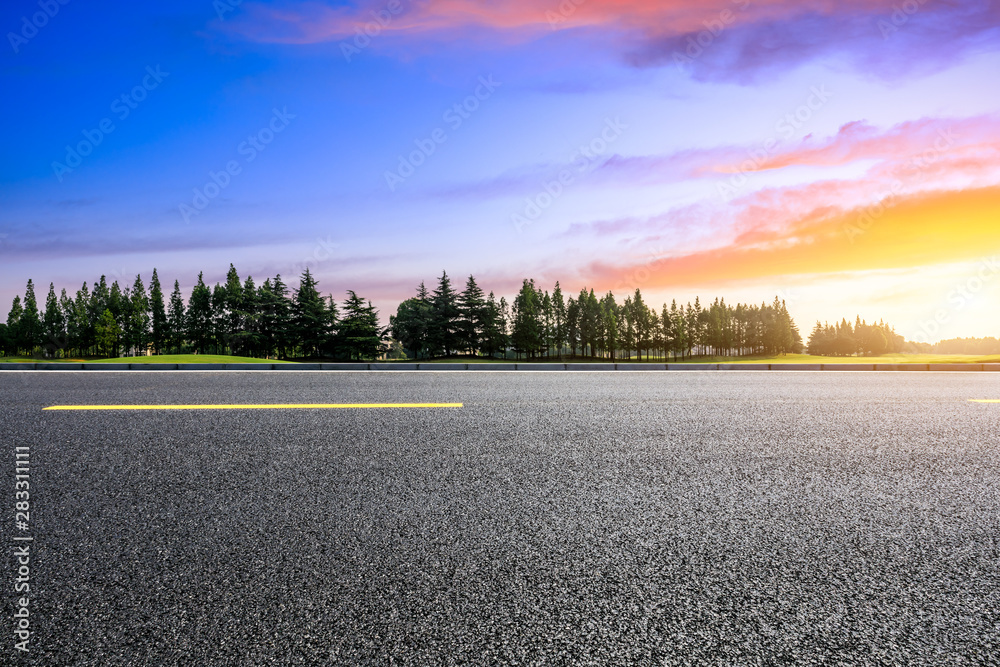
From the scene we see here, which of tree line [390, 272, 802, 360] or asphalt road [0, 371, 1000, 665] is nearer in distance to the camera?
asphalt road [0, 371, 1000, 665]

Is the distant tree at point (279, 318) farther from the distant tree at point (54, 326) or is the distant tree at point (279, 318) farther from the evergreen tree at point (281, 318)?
the distant tree at point (54, 326)

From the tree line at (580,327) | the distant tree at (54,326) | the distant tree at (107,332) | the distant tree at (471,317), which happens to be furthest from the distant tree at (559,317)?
the distant tree at (54,326)

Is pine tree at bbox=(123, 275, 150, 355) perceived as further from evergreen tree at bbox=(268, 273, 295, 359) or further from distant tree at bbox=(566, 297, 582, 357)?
distant tree at bbox=(566, 297, 582, 357)

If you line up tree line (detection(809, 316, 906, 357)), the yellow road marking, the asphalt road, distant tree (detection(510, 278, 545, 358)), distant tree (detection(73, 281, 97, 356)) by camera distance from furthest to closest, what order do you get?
1. tree line (detection(809, 316, 906, 357))
2. distant tree (detection(73, 281, 97, 356))
3. distant tree (detection(510, 278, 545, 358))
4. the yellow road marking
5. the asphalt road

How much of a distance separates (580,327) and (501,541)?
3791 inches

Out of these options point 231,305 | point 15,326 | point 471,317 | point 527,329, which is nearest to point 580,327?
point 527,329

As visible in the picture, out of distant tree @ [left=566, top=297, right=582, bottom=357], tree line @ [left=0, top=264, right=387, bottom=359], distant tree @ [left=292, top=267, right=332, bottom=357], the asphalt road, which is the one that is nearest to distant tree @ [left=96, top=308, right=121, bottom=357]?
tree line @ [left=0, top=264, right=387, bottom=359]

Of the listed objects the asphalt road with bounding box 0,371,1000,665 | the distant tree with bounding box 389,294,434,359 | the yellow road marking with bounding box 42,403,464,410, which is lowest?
the asphalt road with bounding box 0,371,1000,665

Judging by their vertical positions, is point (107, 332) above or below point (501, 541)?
above

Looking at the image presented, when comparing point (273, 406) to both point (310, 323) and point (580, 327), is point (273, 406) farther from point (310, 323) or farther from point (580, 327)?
point (580, 327)

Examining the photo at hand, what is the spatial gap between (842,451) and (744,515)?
200 centimetres

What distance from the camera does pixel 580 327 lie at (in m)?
97.6

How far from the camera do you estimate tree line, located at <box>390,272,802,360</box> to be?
7312 cm

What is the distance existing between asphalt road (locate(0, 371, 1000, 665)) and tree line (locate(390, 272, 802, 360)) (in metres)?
67.9
